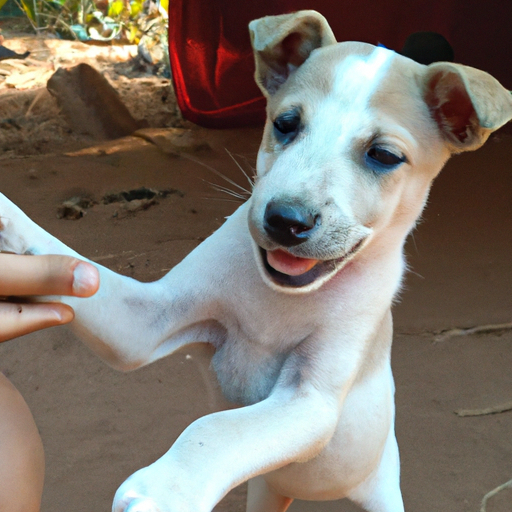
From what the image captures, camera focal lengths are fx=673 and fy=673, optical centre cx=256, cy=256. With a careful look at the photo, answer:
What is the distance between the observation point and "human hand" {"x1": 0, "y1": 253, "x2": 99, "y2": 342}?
161cm

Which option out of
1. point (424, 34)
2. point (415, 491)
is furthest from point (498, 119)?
point (415, 491)

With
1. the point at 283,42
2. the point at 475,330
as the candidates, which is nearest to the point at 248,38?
the point at 475,330

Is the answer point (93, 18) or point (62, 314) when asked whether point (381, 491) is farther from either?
point (93, 18)

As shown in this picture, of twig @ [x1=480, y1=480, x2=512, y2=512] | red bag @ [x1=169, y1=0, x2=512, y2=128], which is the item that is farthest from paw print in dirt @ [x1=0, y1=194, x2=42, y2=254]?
red bag @ [x1=169, y1=0, x2=512, y2=128]

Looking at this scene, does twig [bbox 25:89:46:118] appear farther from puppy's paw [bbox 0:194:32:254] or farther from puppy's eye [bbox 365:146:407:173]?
puppy's eye [bbox 365:146:407:173]

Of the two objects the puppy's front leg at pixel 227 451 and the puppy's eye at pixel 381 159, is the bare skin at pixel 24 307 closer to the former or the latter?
the puppy's front leg at pixel 227 451

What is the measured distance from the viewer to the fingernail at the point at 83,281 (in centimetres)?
161

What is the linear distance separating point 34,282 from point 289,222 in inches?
25.0

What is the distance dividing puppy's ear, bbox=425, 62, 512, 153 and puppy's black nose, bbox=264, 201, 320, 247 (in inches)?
21.3

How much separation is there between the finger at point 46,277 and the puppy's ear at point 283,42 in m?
0.92

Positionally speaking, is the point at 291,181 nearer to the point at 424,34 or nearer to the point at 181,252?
the point at 424,34

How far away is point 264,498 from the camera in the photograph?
104 inches

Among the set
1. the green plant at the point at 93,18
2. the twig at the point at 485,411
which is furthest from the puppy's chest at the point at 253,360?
the green plant at the point at 93,18

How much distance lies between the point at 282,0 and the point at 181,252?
1805 mm
